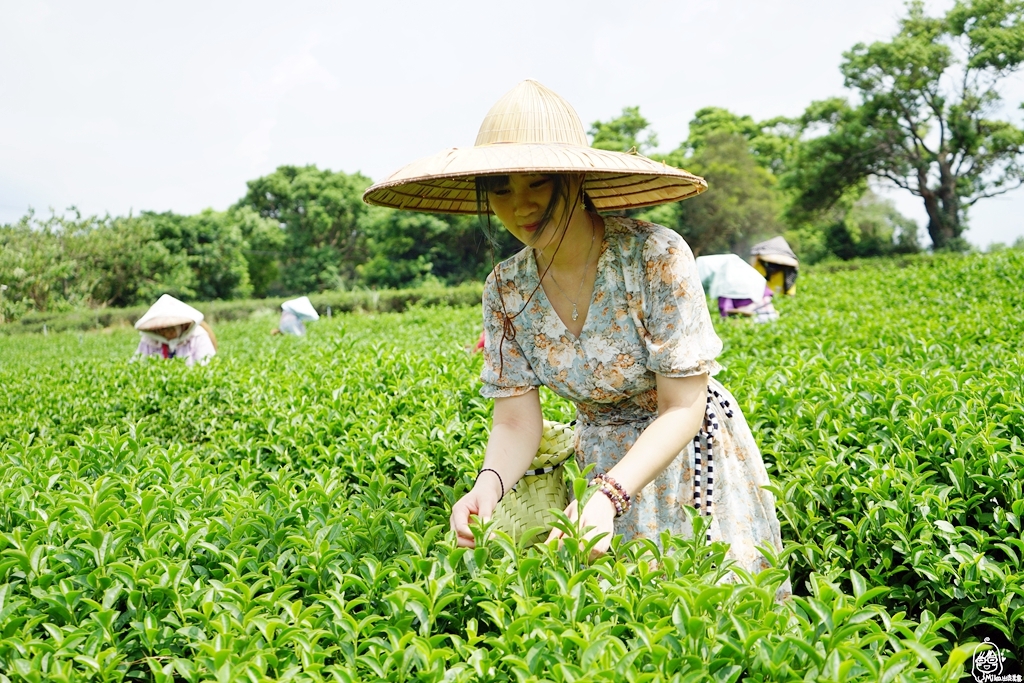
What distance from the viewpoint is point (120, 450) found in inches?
108

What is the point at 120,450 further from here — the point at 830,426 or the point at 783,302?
the point at 783,302

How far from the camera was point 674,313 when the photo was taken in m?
1.94

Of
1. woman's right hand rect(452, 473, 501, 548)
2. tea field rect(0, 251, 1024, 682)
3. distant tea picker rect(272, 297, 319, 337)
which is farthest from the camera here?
distant tea picker rect(272, 297, 319, 337)

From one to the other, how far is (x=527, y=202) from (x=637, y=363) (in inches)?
20.4

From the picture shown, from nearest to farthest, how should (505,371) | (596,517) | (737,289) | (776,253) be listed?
(596,517) < (505,371) < (737,289) < (776,253)

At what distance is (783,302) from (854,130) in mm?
26415

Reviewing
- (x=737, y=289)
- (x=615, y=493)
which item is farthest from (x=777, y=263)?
(x=615, y=493)

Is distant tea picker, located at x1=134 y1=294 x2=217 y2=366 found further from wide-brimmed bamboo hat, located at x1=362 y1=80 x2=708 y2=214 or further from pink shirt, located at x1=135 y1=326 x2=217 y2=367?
wide-brimmed bamboo hat, located at x1=362 y1=80 x2=708 y2=214

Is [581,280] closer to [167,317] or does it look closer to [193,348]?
[167,317]

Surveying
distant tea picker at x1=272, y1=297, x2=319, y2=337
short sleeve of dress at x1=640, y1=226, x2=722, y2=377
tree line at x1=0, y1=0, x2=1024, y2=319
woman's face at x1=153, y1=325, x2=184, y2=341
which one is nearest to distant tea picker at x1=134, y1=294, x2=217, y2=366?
woman's face at x1=153, y1=325, x2=184, y2=341

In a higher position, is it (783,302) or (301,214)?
(301,214)

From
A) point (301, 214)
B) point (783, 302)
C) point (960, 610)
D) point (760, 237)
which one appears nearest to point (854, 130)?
point (760, 237)

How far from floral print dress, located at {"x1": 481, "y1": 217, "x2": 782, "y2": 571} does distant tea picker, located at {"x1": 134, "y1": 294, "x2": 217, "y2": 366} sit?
4602 mm

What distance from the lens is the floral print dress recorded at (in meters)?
1.96
